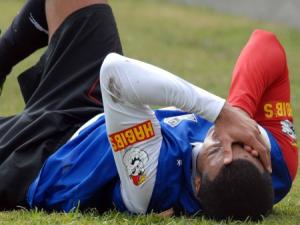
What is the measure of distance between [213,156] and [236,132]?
163 mm

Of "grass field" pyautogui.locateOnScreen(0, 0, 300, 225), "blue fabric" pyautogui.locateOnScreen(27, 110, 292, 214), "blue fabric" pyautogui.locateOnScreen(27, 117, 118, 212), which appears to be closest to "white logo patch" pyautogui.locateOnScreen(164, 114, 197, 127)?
"blue fabric" pyautogui.locateOnScreen(27, 110, 292, 214)

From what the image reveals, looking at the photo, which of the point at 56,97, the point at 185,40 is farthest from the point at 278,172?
the point at 185,40

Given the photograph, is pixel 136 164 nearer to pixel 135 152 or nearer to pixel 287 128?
pixel 135 152

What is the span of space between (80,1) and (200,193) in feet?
4.79

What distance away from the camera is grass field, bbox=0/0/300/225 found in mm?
11605

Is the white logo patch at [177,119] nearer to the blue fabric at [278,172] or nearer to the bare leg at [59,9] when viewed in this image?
the blue fabric at [278,172]

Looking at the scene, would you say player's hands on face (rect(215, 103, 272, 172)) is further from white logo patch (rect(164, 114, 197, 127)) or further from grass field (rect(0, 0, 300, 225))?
grass field (rect(0, 0, 300, 225))

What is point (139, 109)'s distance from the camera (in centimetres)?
415

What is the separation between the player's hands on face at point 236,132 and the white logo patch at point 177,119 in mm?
471

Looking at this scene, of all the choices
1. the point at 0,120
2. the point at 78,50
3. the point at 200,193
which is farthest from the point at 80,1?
the point at 200,193

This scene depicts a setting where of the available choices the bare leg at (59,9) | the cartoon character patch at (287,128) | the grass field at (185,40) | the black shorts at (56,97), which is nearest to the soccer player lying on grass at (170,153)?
the cartoon character patch at (287,128)

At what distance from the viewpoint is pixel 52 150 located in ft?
15.0

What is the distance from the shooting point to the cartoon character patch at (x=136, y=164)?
4.14m

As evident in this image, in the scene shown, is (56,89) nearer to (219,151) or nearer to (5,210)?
(5,210)
